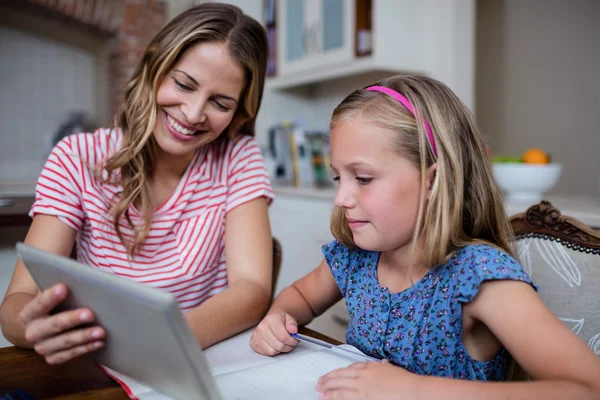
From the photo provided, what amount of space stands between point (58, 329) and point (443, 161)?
60cm

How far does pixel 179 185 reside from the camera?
1.25m

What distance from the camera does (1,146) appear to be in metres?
3.92

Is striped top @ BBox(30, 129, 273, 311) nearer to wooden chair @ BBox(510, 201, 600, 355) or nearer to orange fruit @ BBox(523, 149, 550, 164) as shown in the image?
wooden chair @ BBox(510, 201, 600, 355)

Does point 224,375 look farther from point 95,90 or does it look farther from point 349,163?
point 95,90

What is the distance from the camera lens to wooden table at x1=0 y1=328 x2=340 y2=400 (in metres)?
0.67

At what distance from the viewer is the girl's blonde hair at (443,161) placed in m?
0.84

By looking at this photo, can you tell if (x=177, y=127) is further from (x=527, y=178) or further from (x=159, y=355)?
(x=527, y=178)

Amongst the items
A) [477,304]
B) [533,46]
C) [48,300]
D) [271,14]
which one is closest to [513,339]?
[477,304]

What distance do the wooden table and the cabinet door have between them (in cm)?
229

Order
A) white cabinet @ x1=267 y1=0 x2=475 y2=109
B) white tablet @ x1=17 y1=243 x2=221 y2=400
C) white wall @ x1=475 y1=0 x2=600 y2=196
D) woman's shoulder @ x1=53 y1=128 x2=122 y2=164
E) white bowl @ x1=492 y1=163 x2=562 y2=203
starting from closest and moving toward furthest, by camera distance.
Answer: white tablet @ x1=17 y1=243 x2=221 y2=400, woman's shoulder @ x1=53 y1=128 x2=122 y2=164, white bowl @ x1=492 y1=163 x2=562 y2=203, white cabinet @ x1=267 y1=0 x2=475 y2=109, white wall @ x1=475 y1=0 x2=600 y2=196

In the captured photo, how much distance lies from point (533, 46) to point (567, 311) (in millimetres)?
2562

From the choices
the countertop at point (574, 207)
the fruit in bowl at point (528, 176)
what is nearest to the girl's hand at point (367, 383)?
the countertop at point (574, 207)

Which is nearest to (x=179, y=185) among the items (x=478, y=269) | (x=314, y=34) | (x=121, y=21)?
(x=478, y=269)

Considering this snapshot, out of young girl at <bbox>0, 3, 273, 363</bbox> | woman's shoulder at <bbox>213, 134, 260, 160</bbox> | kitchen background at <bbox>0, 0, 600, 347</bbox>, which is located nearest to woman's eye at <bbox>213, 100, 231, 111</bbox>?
young girl at <bbox>0, 3, 273, 363</bbox>
